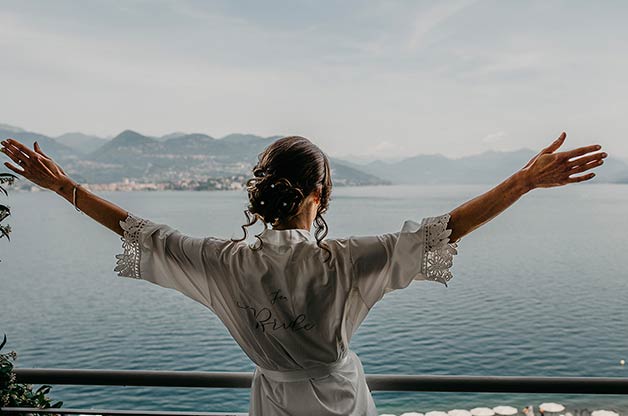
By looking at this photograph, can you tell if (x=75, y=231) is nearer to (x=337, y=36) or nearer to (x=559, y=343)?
(x=337, y=36)

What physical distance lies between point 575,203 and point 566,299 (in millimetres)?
23763

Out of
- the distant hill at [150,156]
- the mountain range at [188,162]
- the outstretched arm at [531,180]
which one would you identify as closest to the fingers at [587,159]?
the outstretched arm at [531,180]

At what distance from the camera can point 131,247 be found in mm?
1518

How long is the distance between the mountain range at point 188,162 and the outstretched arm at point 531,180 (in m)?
27.8

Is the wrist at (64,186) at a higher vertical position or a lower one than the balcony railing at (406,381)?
higher

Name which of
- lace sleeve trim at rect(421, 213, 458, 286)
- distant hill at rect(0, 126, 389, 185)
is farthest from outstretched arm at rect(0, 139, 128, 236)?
distant hill at rect(0, 126, 389, 185)

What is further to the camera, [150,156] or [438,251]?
[150,156]

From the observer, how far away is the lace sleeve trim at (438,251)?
53.0 inches

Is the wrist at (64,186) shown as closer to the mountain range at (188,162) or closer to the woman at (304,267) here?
the woman at (304,267)

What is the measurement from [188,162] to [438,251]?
3492cm

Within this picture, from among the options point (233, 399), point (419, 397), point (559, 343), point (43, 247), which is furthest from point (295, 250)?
point (43, 247)

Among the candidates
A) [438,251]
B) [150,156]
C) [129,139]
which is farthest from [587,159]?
[129,139]

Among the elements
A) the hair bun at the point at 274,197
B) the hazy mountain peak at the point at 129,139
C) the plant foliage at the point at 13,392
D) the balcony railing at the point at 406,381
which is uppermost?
the hazy mountain peak at the point at 129,139

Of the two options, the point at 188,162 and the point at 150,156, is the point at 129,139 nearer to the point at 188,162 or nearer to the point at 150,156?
the point at 150,156
